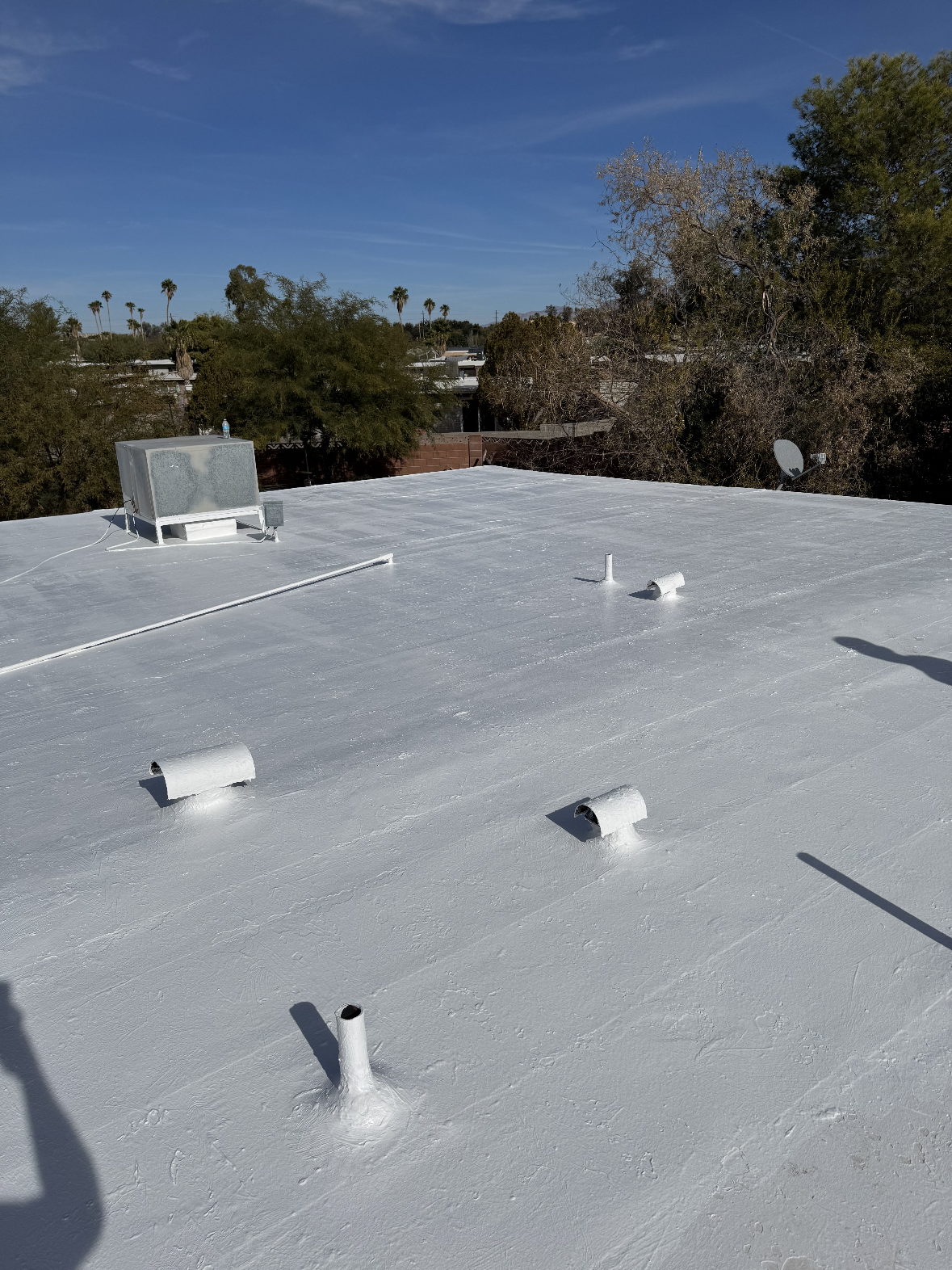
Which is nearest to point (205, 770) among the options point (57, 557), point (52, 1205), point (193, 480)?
point (52, 1205)

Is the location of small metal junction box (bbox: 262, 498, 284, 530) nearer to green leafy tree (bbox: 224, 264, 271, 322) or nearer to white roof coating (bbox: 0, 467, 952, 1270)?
white roof coating (bbox: 0, 467, 952, 1270)

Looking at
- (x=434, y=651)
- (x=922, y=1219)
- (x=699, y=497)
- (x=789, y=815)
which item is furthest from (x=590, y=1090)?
(x=699, y=497)

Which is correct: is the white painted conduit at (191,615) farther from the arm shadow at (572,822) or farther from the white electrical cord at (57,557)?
the arm shadow at (572,822)

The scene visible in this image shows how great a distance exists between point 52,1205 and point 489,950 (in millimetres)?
1275

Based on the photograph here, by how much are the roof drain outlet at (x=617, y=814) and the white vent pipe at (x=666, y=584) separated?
3368 mm

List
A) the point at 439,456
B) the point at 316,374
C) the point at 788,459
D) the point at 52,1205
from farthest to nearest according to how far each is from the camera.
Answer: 1. the point at 439,456
2. the point at 316,374
3. the point at 788,459
4. the point at 52,1205

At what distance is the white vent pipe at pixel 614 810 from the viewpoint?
329 centimetres

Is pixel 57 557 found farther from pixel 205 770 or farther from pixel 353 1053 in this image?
pixel 353 1053

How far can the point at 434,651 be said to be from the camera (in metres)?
5.66

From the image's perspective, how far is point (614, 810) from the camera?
3.31 m

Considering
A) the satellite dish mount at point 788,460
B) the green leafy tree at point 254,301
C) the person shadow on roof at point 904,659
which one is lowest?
the person shadow on roof at point 904,659

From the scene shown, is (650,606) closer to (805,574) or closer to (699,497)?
(805,574)

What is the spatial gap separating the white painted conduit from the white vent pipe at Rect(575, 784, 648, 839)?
393 cm

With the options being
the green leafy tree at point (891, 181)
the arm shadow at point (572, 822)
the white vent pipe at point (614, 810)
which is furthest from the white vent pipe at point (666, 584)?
the green leafy tree at point (891, 181)
